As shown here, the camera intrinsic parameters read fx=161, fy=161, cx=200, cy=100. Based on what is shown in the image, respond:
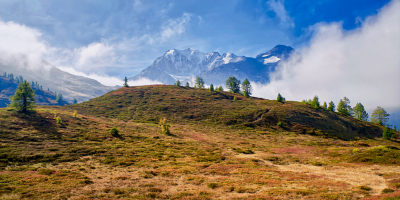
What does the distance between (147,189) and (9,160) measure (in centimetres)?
2124

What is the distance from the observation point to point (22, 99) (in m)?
42.6

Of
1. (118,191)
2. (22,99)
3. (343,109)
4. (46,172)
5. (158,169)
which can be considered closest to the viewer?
(118,191)

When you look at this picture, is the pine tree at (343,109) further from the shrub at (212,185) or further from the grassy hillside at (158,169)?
the shrub at (212,185)

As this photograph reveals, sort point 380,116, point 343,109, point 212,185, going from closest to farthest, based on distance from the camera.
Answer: point 212,185, point 380,116, point 343,109

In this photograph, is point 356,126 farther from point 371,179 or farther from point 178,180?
point 178,180

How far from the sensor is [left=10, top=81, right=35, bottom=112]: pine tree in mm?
41644

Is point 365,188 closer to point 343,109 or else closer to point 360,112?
point 343,109

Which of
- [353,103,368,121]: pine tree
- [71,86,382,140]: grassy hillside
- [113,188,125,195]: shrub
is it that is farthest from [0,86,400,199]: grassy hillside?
[353,103,368,121]: pine tree

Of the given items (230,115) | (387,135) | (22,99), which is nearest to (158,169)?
(22,99)

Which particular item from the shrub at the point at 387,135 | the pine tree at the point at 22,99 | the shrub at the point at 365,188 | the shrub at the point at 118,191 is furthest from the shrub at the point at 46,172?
the shrub at the point at 387,135

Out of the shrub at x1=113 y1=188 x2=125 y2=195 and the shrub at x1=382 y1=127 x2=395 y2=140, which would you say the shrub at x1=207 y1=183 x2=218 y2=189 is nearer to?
the shrub at x1=113 y1=188 x2=125 y2=195

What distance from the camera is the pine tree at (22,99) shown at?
4164cm

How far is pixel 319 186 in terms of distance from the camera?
14836mm

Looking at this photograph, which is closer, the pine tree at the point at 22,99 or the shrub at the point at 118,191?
the shrub at the point at 118,191
